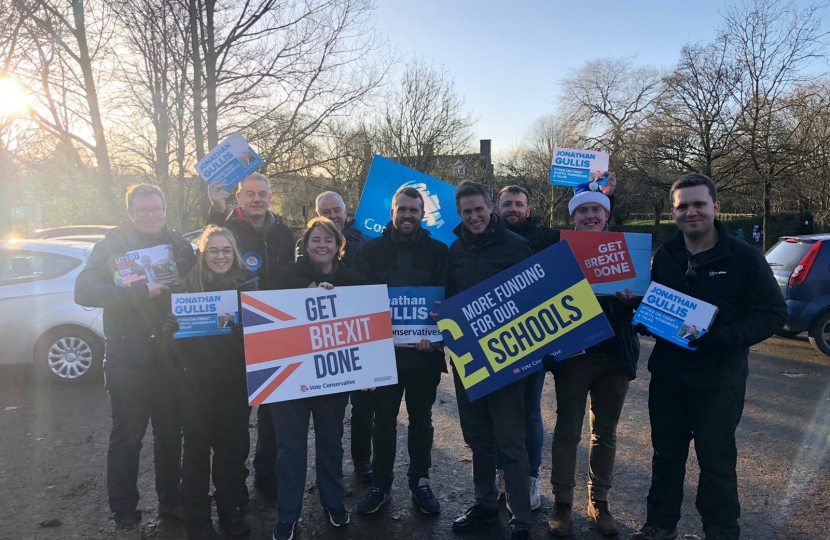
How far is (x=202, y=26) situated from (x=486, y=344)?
39.1ft

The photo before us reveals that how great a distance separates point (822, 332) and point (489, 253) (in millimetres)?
7145

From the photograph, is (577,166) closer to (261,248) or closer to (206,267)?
(261,248)

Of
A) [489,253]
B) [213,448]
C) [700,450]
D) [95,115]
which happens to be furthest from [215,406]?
[95,115]

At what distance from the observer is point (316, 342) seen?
3547 millimetres

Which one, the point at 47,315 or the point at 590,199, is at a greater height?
the point at 590,199

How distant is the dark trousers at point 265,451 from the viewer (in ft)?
13.4

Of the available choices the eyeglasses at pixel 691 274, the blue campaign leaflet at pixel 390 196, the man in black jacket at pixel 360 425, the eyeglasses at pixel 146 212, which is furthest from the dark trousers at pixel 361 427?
the eyeglasses at pixel 691 274

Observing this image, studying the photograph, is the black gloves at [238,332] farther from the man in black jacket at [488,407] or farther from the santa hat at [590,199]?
the santa hat at [590,199]

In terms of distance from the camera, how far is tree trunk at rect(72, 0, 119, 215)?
38.5 feet

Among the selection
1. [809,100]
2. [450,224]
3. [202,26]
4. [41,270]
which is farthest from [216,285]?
[809,100]

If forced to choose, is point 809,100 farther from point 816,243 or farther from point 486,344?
point 486,344

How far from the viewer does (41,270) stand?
691 cm

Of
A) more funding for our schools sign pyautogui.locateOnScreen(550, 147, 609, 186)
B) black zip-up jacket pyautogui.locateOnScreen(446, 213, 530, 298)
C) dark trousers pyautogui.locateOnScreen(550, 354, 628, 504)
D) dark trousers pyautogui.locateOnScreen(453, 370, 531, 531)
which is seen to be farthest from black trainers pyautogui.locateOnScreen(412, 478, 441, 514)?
more funding for our schools sign pyautogui.locateOnScreen(550, 147, 609, 186)

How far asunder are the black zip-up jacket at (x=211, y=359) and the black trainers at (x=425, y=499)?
1.50 meters
